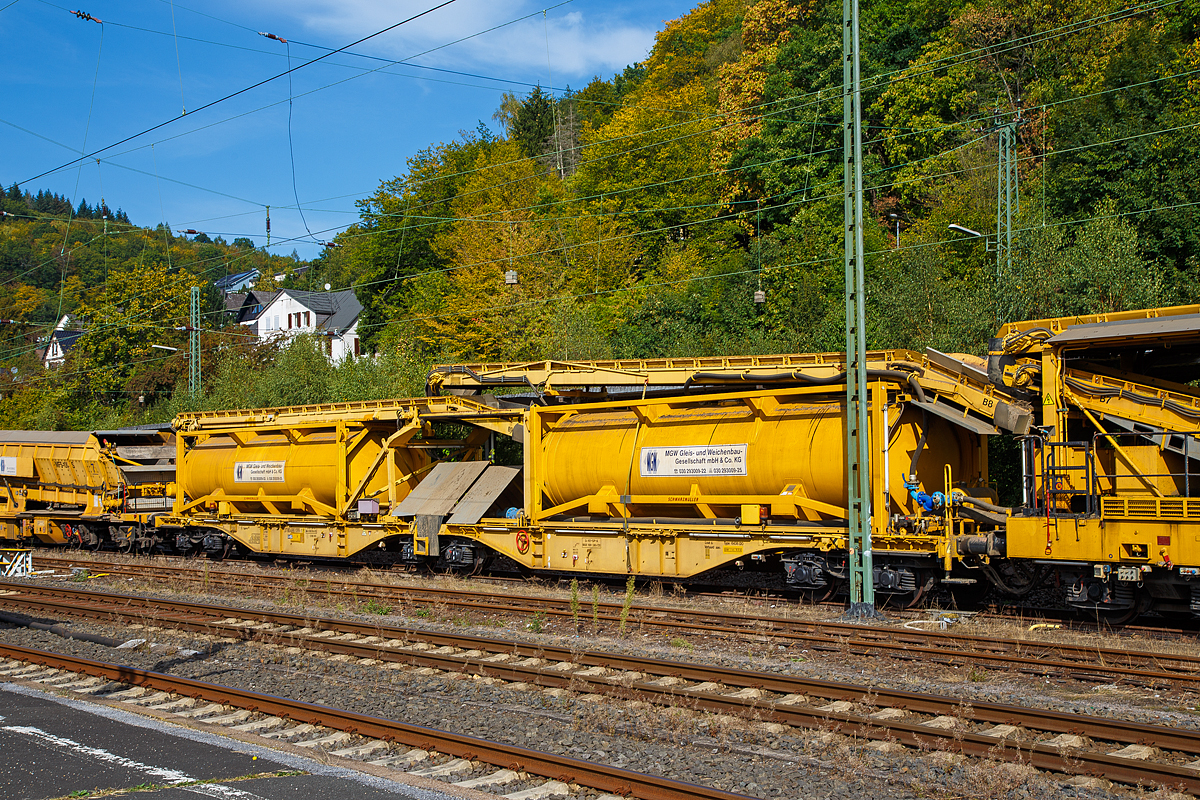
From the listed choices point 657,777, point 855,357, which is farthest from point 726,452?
point 657,777

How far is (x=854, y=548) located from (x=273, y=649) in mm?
8745

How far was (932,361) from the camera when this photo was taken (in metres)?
15.0

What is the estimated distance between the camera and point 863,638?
12078 mm

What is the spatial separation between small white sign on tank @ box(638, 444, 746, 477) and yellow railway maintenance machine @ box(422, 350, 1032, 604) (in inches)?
1.0

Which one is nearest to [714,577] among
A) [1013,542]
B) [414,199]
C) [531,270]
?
[1013,542]

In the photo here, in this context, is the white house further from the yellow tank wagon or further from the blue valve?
the blue valve

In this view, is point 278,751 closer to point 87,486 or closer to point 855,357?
point 855,357

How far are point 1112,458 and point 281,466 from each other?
62.4 ft

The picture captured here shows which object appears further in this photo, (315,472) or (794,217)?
(794,217)

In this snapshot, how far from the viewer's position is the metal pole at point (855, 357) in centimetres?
1374

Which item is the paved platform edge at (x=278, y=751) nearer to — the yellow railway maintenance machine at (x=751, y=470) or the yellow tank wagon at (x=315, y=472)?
the yellow railway maintenance machine at (x=751, y=470)

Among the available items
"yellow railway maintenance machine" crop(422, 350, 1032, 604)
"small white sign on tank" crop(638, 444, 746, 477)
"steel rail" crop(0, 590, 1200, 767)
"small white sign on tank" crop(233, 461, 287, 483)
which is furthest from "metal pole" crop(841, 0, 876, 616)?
"small white sign on tank" crop(233, 461, 287, 483)

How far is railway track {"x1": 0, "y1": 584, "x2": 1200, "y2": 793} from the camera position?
728 cm

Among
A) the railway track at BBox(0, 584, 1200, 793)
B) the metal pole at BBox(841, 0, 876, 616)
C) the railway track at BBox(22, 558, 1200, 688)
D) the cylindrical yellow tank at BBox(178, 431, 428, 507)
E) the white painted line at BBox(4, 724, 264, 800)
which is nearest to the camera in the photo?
the white painted line at BBox(4, 724, 264, 800)
